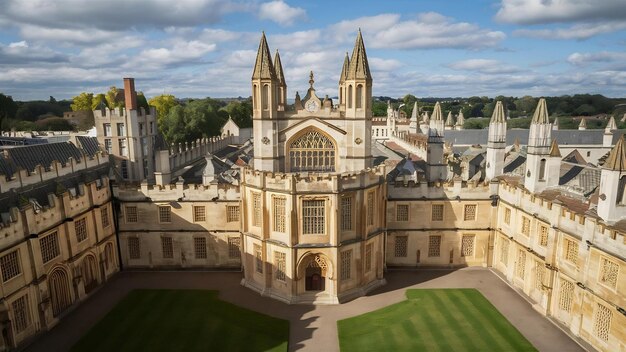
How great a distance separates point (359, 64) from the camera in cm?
3522

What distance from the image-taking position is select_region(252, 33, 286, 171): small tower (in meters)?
35.3

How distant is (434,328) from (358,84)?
20.0m

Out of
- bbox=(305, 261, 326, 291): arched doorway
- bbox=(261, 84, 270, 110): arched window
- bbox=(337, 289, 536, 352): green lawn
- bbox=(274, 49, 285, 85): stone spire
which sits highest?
bbox=(274, 49, 285, 85): stone spire

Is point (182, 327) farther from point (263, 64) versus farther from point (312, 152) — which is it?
point (263, 64)

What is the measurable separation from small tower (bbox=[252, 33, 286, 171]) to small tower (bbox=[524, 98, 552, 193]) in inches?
818

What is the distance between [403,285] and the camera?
34.9 meters

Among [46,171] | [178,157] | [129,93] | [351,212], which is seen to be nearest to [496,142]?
[351,212]

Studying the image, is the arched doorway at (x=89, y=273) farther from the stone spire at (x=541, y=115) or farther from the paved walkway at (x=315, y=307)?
the stone spire at (x=541, y=115)

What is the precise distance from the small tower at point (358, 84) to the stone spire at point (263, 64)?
263 inches

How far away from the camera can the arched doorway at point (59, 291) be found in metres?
29.0

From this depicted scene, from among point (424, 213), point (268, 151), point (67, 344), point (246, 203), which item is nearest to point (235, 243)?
point (246, 203)

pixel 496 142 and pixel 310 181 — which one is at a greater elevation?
pixel 496 142

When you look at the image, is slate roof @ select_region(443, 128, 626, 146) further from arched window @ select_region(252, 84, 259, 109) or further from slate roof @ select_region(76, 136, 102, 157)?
slate roof @ select_region(76, 136, 102, 157)

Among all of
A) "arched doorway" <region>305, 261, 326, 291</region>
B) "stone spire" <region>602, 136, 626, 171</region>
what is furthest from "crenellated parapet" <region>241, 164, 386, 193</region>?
"stone spire" <region>602, 136, 626, 171</region>
